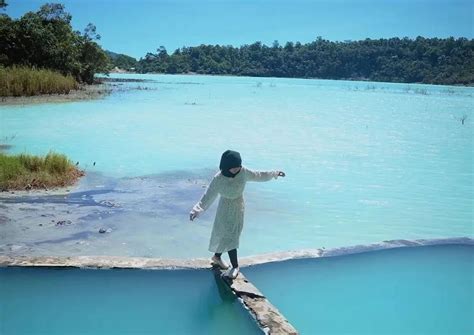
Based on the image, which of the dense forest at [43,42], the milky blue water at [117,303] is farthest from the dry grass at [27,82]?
the milky blue water at [117,303]

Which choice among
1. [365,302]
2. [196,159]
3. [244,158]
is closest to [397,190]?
[244,158]

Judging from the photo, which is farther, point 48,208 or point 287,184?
point 287,184

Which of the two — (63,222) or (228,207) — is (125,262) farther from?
(63,222)

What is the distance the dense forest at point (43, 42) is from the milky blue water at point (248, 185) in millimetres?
9083

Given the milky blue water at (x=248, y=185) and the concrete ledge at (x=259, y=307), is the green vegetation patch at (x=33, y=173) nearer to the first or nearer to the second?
the milky blue water at (x=248, y=185)

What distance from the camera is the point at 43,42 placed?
1098 inches

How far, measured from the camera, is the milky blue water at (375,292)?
13.4 ft

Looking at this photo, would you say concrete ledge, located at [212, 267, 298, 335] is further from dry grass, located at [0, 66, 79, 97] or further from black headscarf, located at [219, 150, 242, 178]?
dry grass, located at [0, 66, 79, 97]

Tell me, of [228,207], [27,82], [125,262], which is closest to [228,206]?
[228,207]

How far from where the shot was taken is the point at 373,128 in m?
18.9

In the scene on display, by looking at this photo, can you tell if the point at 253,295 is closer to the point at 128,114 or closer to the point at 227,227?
the point at 227,227

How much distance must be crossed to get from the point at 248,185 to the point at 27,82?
1779 cm

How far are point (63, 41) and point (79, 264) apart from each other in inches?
1130

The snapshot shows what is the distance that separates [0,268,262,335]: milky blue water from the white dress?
393mm
